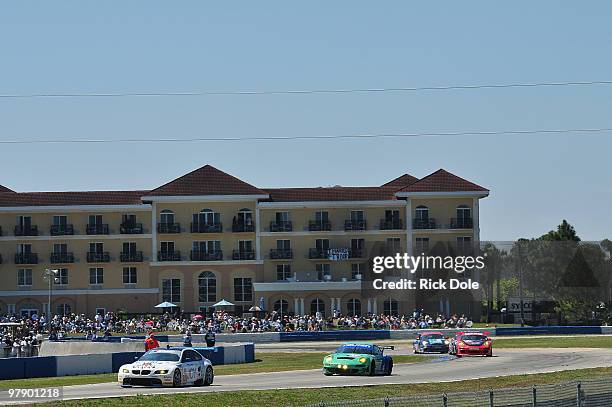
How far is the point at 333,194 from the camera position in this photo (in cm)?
10400

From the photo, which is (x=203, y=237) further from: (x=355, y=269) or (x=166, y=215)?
(x=355, y=269)

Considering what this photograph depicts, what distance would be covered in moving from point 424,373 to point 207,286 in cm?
6134

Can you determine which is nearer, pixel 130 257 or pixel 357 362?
pixel 357 362

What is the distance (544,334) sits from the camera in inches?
3383

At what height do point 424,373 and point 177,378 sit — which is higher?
point 177,378

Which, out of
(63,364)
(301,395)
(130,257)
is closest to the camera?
(301,395)

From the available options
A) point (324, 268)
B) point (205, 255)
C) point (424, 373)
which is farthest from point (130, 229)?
point (424, 373)

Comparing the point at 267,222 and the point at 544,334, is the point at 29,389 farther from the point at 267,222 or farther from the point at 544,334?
the point at 267,222

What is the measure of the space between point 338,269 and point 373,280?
370cm

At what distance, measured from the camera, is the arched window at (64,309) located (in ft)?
332

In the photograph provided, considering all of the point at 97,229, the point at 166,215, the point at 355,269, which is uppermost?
the point at 166,215

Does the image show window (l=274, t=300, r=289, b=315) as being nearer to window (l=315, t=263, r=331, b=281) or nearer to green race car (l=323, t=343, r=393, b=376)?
window (l=315, t=263, r=331, b=281)

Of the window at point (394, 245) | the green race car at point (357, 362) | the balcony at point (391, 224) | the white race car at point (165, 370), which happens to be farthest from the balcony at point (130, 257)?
the white race car at point (165, 370)

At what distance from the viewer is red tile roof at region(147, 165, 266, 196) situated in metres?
103
